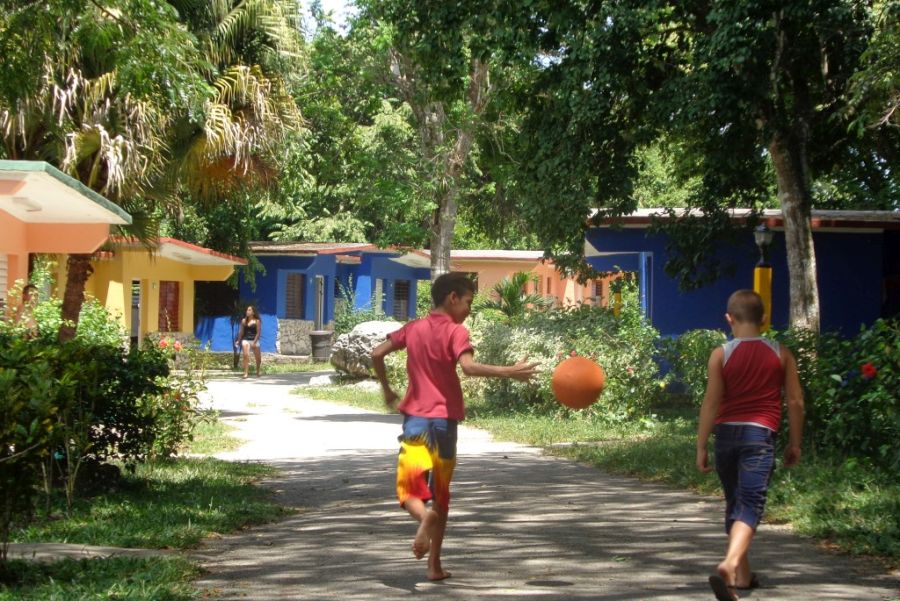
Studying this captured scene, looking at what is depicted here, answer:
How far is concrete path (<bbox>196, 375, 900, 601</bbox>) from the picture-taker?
651 centimetres

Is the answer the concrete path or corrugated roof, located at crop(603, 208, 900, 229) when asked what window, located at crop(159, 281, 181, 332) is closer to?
corrugated roof, located at crop(603, 208, 900, 229)

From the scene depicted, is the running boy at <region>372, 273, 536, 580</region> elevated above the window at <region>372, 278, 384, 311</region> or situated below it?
below

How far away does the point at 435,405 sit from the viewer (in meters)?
6.66

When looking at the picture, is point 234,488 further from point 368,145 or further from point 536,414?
point 368,145

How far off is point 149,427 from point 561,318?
445 inches

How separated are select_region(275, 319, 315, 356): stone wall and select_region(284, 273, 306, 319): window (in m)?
0.57

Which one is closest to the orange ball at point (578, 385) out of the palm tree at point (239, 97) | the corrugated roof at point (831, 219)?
the palm tree at point (239, 97)

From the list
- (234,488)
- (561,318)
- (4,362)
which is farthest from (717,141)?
(4,362)

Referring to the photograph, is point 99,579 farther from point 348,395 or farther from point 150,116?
point 348,395

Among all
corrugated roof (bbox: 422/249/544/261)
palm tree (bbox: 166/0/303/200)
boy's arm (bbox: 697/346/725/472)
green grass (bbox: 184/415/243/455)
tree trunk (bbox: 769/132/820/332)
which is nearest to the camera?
boy's arm (bbox: 697/346/725/472)

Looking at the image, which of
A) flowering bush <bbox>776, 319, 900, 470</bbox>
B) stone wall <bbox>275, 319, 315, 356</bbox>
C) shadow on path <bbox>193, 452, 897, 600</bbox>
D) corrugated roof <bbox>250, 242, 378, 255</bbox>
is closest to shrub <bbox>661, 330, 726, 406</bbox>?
flowering bush <bbox>776, 319, 900, 470</bbox>

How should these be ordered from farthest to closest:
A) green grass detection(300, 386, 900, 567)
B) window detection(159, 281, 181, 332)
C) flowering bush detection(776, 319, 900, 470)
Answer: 1. window detection(159, 281, 181, 332)
2. flowering bush detection(776, 319, 900, 470)
3. green grass detection(300, 386, 900, 567)

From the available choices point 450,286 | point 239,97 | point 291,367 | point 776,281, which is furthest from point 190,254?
point 450,286

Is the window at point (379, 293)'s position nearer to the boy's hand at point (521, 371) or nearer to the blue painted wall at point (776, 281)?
the blue painted wall at point (776, 281)
